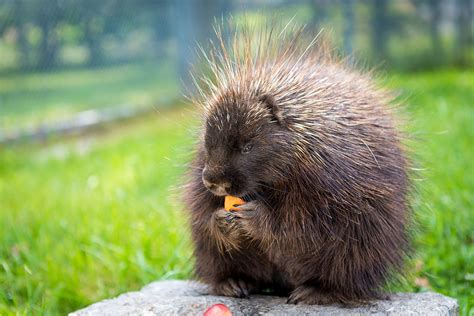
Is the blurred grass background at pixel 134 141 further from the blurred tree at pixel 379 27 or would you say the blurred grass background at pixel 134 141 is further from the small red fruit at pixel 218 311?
the small red fruit at pixel 218 311

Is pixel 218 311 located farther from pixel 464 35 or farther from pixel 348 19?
pixel 464 35

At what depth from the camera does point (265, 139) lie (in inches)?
118

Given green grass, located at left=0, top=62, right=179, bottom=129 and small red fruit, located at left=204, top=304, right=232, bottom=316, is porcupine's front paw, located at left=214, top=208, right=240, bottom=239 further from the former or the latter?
green grass, located at left=0, top=62, right=179, bottom=129

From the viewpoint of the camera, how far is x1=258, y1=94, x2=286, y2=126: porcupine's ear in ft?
9.98

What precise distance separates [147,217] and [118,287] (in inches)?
51.0

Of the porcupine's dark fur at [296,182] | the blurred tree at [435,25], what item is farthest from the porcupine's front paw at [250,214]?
the blurred tree at [435,25]

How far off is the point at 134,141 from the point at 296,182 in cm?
641

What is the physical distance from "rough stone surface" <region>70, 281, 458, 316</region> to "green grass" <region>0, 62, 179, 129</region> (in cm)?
620

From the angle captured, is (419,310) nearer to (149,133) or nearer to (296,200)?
(296,200)

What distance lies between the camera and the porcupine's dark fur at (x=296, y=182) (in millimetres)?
2992

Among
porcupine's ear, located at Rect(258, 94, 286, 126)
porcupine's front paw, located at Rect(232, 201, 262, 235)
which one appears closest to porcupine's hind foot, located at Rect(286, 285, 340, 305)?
porcupine's front paw, located at Rect(232, 201, 262, 235)

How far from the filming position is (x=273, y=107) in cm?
306

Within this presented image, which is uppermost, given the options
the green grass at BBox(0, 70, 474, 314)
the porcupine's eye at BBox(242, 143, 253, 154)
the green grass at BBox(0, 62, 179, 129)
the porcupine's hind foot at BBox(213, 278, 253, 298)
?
the porcupine's eye at BBox(242, 143, 253, 154)

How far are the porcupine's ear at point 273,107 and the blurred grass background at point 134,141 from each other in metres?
0.60
